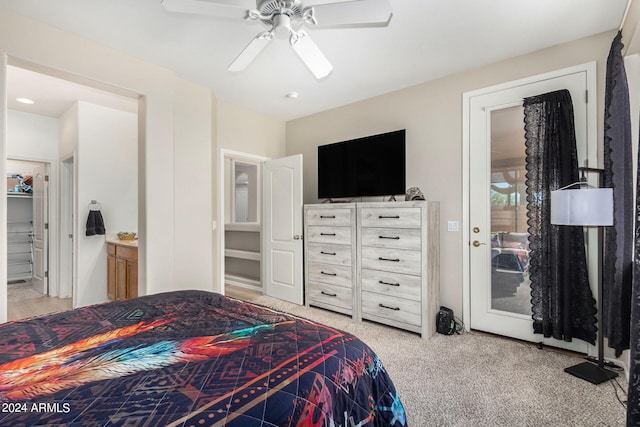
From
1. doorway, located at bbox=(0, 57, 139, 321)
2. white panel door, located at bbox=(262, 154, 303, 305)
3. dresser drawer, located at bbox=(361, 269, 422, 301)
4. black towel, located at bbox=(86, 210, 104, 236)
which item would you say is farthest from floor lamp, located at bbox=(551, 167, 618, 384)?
black towel, located at bbox=(86, 210, 104, 236)

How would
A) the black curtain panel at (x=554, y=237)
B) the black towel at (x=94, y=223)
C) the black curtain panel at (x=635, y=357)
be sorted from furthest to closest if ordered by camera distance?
the black towel at (x=94, y=223), the black curtain panel at (x=554, y=237), the black curtain panel at (x=635, y=357)

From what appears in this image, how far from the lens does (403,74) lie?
3.21 m

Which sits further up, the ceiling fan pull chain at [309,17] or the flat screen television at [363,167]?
the ceiling fan pull chain at [309,17]

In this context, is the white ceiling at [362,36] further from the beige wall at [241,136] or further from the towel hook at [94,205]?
the towel hook at [94,205]

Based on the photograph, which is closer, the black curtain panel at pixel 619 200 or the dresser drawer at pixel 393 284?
the black curtain panel at pixel 619 200

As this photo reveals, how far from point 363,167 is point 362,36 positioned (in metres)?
1.49

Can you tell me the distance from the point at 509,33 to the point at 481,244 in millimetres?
1830

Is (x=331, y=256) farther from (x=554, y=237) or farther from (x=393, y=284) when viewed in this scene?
(x=554, y=237)

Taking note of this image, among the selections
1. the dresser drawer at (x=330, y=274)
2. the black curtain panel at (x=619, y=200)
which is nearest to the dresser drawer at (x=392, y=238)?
the dresser drawer at (x=330, y=274)

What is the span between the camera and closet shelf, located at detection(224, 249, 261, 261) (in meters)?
4.95

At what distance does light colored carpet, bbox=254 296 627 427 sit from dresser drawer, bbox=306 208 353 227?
4.13 ft

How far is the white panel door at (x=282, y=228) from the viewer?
4070mm

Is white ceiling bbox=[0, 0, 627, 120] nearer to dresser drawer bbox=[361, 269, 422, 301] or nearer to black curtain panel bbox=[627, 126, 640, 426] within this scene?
black curtain panel bbox=[627, 126, 640, 426]

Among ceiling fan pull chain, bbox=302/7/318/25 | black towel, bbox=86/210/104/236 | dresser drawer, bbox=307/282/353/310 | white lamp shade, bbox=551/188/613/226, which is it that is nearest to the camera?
ceiling fan pull chain, bbox=302/7/318/25
